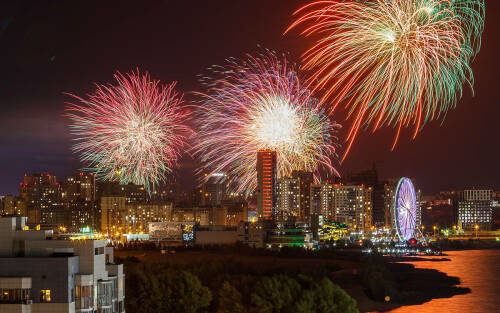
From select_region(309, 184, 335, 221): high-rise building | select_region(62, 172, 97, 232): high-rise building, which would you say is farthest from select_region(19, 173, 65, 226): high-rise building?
select_region(309, 184, 335, 221): high-rise building

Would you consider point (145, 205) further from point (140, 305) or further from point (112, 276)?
point (112, 276)

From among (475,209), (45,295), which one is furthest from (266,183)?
(475,209)

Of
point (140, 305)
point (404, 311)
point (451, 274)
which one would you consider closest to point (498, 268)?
point (451, 274)

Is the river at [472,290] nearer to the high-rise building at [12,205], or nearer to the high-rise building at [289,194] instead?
the high-rise building at [289,194]

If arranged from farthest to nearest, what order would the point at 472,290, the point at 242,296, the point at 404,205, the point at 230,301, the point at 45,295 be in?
the point at 404,205 < the point at 472,290 < the point at 242,296 < the point at 230,301 < the point at 45,295

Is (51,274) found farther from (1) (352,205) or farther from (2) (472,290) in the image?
(1) (352,205)
